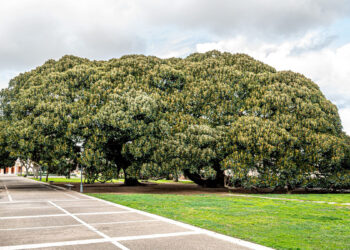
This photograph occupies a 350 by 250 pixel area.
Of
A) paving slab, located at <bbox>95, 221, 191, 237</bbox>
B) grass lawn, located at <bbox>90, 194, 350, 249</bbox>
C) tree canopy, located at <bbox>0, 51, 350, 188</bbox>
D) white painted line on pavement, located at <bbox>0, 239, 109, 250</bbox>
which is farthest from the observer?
tree canopy, located at <bbox>0, 51, 350, 188</bbox>

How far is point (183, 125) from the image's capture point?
25141 millimetres

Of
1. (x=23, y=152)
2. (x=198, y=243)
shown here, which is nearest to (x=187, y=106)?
(x=23, y=152)

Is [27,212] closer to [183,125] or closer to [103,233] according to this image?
[103,233]

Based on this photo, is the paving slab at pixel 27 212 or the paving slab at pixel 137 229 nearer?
the paving slab at pixel 137 229

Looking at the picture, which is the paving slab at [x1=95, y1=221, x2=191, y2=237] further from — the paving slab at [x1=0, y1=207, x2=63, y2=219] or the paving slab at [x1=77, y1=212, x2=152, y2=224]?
the paving slab at [x1=0, y1=207, x2=63, y2=219]

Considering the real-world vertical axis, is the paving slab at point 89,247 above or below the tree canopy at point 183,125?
below

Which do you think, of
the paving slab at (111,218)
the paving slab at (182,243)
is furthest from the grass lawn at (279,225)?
→ the paving slab at (111,218)

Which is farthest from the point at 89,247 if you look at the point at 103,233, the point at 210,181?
the point at 210,181

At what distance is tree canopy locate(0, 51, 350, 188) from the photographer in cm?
2339

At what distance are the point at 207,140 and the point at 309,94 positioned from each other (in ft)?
35.2

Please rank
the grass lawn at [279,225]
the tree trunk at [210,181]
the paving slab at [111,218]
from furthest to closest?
the tree trunk at [210,181] < the paving slab at [111,218] < the grass lawn at [279,225]

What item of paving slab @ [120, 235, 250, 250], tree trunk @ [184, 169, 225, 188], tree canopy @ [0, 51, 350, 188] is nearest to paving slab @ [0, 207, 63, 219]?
paving slab @ [120, 235, 250, 250]

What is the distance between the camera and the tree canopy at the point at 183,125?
23.4 metres

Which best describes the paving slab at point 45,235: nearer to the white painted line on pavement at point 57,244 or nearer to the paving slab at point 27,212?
the white painted line on pavement at point 57,244
